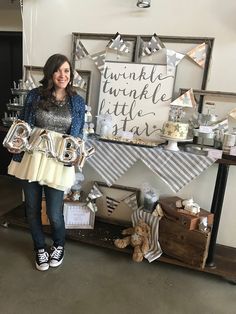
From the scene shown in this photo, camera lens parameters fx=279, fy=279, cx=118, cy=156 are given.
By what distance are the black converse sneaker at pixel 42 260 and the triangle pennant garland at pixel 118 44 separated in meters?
1.56

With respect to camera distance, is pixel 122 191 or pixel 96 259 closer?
pixel 96 259

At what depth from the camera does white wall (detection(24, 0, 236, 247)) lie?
75.0 inches

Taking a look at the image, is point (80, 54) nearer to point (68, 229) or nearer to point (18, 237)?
point (68, 229)

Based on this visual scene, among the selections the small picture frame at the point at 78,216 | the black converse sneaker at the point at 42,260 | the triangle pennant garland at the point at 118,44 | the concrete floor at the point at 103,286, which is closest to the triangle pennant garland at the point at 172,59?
the triangle pennant garland at the point at 118,44

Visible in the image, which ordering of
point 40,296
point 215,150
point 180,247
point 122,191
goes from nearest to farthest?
point 40,296, point 215,150, point 180,247, point 122,191

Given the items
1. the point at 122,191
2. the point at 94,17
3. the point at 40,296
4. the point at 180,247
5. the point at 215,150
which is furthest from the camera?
the point at 122,191

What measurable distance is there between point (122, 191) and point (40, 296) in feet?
3.26

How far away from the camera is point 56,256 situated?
1911 millimetres

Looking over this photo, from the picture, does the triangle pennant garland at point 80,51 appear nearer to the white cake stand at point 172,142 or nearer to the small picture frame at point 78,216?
the white cake stand at point 172,142

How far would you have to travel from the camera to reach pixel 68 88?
1.68 m

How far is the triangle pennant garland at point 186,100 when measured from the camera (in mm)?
1964

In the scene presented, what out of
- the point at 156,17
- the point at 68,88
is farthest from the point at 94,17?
the point at 68,88

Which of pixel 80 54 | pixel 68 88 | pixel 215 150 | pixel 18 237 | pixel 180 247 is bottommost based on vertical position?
pixel 18 237

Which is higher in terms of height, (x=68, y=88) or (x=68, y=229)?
(x=68, y=88)
